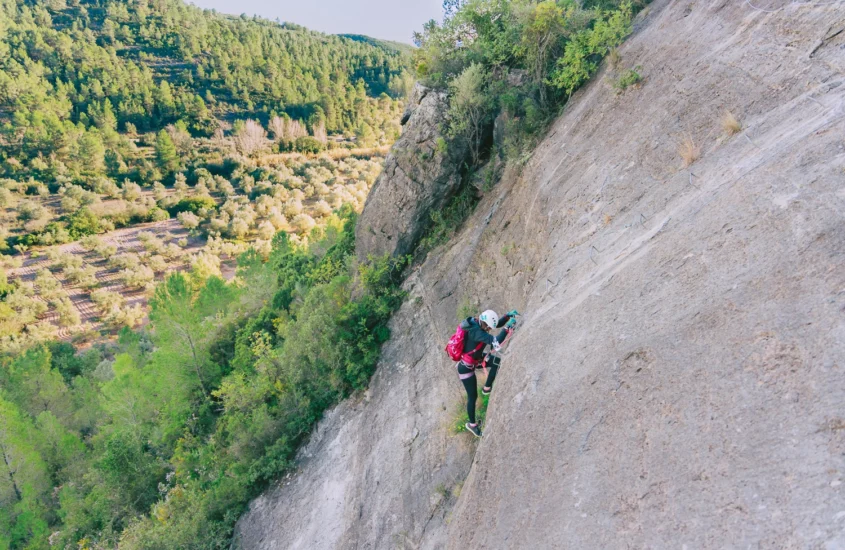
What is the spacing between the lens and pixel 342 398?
14.3m

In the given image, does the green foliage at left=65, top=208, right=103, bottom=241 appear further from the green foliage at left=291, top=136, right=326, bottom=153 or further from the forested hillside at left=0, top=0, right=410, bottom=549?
the green foliage at left=291, top=136, right=326, bottom=153

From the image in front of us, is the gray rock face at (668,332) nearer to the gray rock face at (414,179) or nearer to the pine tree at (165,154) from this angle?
the gray rock face at (414,179)

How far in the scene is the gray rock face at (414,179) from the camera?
14.7 meters

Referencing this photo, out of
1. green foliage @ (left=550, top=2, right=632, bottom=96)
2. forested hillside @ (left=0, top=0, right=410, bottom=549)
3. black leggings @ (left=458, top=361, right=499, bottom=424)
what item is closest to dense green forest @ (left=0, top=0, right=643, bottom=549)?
green foliage @ (left=550, top=2, right=632, bottom=96)

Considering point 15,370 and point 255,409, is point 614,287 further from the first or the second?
point 15,370

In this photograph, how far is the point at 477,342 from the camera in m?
7.57

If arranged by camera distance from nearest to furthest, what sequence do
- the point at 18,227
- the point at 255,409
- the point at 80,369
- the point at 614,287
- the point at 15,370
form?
1. the point at 614,287
2. the point at 255,409
3. the point at 15,370
4. the point at 80,369
5. the point at 18,227

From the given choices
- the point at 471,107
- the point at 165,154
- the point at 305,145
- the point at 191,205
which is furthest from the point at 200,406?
the point at 305,145

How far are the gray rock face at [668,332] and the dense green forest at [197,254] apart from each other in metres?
3.40

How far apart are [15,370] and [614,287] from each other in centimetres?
3950

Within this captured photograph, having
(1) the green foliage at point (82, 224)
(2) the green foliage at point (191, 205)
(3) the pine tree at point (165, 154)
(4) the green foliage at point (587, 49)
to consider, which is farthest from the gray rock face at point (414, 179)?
(3) the pine tree at point (165, 154)

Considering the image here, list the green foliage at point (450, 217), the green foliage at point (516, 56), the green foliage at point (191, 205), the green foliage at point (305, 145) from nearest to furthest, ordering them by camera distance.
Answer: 1. the green foliage at point (516, 56)
2. the green foliage at point (450, 217)
3. the green foliage at point (191, 205)
4. the green foliage at point (305, 145)

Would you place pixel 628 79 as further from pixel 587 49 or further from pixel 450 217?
pixel 450 217

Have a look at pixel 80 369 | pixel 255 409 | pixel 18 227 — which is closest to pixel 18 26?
pixel 18 227
